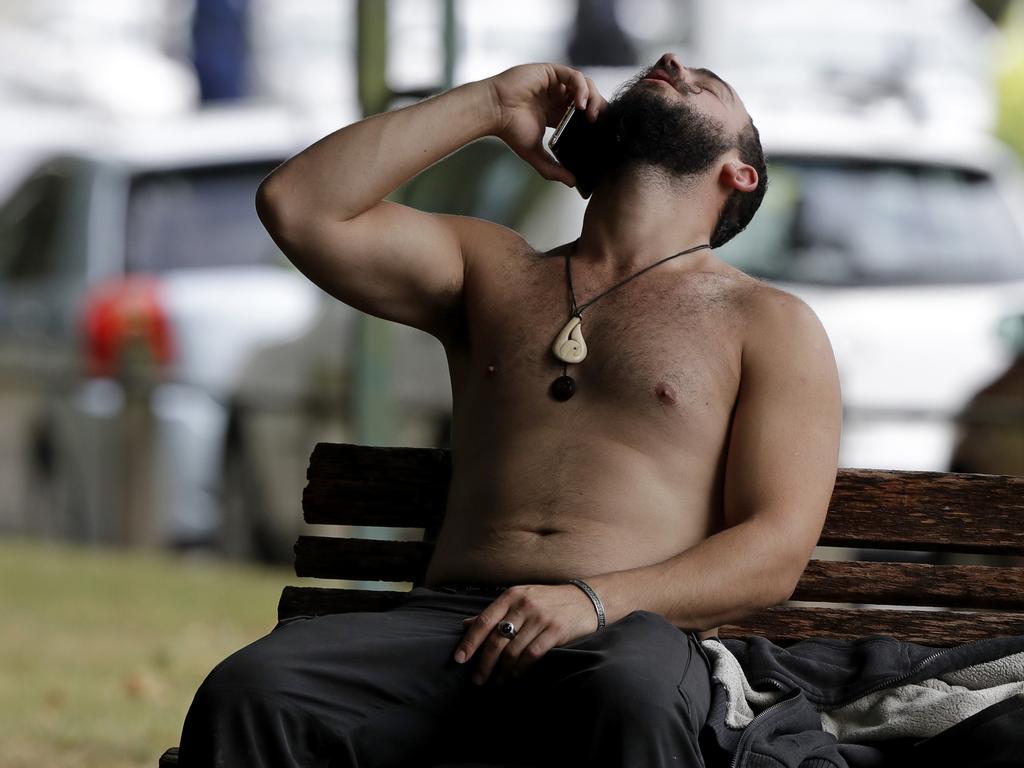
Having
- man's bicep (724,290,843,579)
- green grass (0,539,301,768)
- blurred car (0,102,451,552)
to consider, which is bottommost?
green grass (0,539,301,768)

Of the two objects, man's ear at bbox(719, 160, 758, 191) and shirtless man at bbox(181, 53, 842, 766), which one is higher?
man's ear at bbox(719, 160, 758, 191)

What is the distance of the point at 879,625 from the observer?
390cm

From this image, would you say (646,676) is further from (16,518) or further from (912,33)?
(912,33)

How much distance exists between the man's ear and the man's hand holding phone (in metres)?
0.28

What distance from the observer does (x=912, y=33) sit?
55.0 ft

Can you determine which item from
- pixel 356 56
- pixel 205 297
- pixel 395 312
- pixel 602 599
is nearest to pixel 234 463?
pixel 205 297

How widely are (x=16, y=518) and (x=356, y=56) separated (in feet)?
17.9

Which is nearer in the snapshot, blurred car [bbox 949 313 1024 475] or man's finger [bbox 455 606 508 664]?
man's finger [bbox 455 606 508 664]

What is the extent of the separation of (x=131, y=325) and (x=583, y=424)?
5.62 m

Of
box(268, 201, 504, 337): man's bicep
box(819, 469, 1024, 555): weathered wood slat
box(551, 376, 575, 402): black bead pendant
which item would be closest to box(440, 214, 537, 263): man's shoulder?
box(268, 201, 504, 337): man's bicep

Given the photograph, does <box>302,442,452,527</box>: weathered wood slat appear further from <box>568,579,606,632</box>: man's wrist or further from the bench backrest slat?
<box>568,579,606,632</box>: man's wrist

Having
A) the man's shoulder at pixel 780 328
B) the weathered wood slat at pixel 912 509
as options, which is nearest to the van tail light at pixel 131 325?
the weathered wood slat at pixel 912 509

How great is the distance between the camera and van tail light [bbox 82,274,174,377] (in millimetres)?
8773

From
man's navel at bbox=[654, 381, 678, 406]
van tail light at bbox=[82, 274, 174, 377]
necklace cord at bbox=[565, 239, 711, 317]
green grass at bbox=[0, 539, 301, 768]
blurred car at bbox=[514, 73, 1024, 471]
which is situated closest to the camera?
man's navel at bbox=[654, 381, 678, 406]
